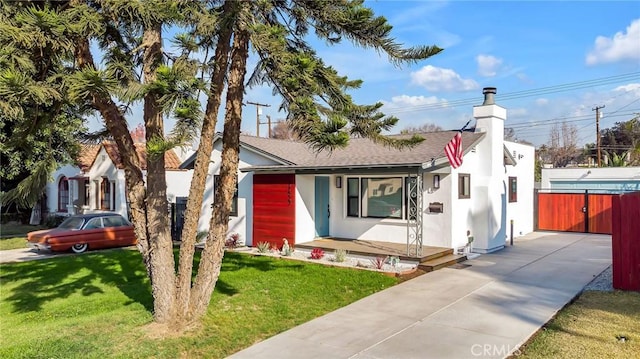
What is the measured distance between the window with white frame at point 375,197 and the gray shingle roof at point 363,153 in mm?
921

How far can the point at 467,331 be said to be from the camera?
604cm

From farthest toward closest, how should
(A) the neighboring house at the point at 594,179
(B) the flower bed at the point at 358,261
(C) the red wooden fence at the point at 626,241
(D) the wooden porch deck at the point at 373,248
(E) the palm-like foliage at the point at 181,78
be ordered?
1. (A) the neighboring house at the point at 594,179
2. (D) the wooden porch deck at the point at 373,248
3. (B) the flower bed at the point at 358,261
4. (C) the red wooden fence at the point at 626,241
5. (E) the palm-like foliage at the point at 181,78

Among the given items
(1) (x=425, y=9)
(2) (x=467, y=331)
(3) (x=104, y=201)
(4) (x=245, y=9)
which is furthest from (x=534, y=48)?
(3) (x=104, y=201)

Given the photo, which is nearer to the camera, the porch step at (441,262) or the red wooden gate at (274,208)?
the porch step at (441,262)

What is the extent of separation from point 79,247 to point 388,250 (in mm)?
10074

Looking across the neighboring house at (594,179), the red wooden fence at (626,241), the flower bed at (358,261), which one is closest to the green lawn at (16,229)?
the flower bed at (358,261)

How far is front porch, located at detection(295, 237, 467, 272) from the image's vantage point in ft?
34.6

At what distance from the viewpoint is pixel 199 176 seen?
6.27 metres

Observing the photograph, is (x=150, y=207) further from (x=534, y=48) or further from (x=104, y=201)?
(x=104, y=201)

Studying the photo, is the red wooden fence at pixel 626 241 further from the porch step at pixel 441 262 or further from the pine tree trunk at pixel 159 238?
the pine tree trunk at pixel 159 238

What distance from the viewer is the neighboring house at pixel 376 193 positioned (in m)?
12.1

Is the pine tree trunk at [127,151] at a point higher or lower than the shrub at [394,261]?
higher

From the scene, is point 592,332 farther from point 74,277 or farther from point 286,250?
point 74,277

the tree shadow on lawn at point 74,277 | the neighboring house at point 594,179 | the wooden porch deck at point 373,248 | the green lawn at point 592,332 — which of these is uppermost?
the neighboring house at point 594,179
